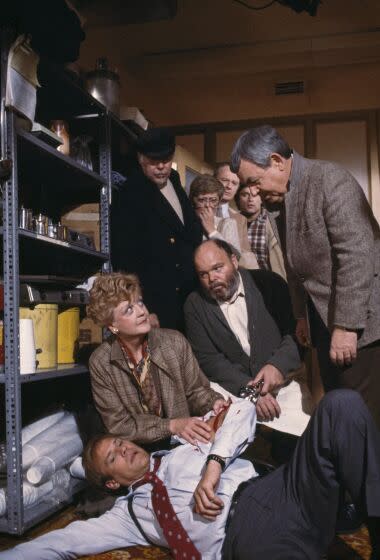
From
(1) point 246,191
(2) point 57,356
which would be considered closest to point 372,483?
(2) point 57,356

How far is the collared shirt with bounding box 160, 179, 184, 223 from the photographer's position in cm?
365

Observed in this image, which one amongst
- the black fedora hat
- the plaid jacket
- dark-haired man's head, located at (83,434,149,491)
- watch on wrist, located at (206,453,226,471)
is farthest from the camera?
the black fedora hat

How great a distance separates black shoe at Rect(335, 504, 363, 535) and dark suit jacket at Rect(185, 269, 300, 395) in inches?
33.9

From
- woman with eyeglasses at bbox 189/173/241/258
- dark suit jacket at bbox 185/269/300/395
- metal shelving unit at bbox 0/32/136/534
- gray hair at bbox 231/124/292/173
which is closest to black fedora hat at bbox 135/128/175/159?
metal shelving unit at bbox 0/32/136/534

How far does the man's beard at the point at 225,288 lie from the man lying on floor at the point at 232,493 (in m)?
0.83

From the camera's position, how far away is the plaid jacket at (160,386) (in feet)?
8.64

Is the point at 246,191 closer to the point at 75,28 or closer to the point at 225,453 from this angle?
the point at 75,28

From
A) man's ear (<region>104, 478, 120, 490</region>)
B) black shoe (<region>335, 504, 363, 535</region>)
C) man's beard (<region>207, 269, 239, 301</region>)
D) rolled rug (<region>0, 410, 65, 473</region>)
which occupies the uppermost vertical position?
man's beard (<region>207, 269, 239, 301</region>)

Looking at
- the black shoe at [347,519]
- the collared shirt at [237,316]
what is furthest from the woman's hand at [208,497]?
the collared shirt at [237,316]

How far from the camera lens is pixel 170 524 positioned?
2.01 m

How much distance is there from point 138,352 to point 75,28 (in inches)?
63.4

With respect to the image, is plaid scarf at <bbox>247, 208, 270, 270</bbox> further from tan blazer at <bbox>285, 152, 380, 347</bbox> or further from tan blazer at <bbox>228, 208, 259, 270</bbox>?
tan blazer at <bbox>285, 152, 380, 347</bbox>

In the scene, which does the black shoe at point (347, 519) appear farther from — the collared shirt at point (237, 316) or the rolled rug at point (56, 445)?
the rolled rug at point (56, 445)

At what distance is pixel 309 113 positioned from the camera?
691cm
